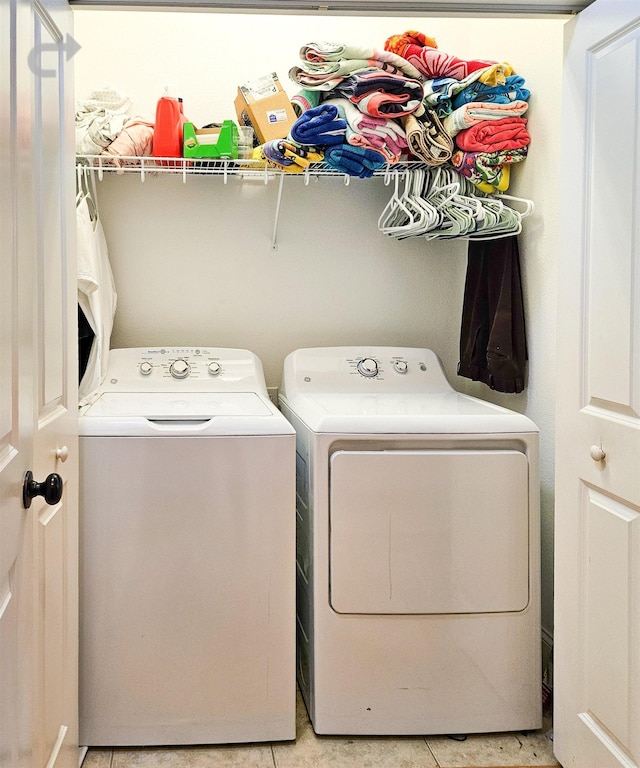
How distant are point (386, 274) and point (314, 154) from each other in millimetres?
713

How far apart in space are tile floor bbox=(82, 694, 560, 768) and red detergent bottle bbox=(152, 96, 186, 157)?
1.80 meters

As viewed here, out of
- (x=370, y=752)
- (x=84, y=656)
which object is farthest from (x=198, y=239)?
(x=370, y=752)

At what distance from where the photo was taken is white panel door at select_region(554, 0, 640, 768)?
1438 mm

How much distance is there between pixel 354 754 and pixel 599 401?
1126mm

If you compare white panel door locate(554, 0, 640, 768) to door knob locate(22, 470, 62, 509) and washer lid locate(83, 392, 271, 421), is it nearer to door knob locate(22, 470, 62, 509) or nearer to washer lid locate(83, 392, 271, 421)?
washer lid locate(83, 392, 271, 421)

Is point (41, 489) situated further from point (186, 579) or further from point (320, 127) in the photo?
point (320, 127)

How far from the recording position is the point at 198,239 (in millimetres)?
2715

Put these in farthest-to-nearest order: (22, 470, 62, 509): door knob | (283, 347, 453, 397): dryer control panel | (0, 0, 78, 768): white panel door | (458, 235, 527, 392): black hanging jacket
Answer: (283, 347, 453, 397): dryer control panel
(458, 235, 527, 392): black hanging jacket
(22, 470, 62, 509): door knob
(0, 0, 78, 768): white panel door

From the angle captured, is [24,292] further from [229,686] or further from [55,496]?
[229,686]

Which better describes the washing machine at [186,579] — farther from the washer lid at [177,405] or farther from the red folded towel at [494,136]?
the red folded towel at [494,136]

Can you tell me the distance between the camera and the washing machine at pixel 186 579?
73.4 inches

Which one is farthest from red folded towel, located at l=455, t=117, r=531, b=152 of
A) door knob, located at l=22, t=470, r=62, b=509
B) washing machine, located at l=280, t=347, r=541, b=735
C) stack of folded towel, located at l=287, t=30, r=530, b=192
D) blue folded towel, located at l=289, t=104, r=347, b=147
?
door knob, located at l=22, t=470, r=62, b=509

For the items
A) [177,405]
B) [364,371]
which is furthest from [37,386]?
[364,371]

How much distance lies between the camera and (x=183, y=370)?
246 cm
